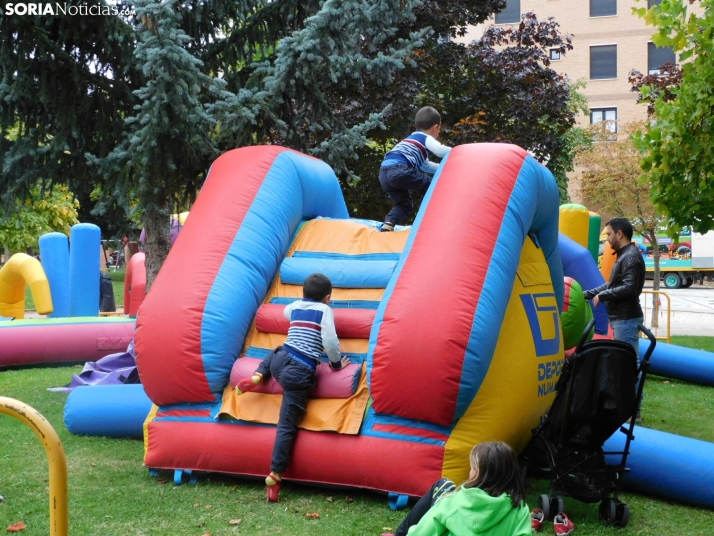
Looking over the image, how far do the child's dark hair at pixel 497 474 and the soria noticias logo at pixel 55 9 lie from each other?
616cm

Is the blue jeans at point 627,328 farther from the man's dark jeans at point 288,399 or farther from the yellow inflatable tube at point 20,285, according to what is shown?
the yellow inflatable tube at point 20,285

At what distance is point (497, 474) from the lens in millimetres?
3344

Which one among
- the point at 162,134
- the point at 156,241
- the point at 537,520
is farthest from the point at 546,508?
the point at 156,241

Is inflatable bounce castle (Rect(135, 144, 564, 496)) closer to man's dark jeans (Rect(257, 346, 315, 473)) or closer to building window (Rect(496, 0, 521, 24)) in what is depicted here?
man's dark jeans (Rect(257, 346, 315, 473))

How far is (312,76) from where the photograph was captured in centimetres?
832

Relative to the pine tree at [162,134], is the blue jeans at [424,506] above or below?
below

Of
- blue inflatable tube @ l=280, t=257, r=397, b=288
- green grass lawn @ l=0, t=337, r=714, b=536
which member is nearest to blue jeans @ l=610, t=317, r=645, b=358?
green grass lawn @ l=0, t=337, r=714, b=536

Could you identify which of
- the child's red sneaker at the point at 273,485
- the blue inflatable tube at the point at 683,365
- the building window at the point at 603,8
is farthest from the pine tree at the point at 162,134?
the building window at the point at 603,8

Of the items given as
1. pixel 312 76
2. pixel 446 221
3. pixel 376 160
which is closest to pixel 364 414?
pixel 446 221

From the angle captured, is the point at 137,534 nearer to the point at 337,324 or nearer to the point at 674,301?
the point at 337,324

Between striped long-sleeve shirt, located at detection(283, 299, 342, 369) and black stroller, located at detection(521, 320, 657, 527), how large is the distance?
4.98 ft

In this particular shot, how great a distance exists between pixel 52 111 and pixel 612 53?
38.4 metres

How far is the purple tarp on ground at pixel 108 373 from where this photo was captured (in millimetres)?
8929

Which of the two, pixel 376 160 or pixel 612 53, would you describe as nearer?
pixel 376 160
